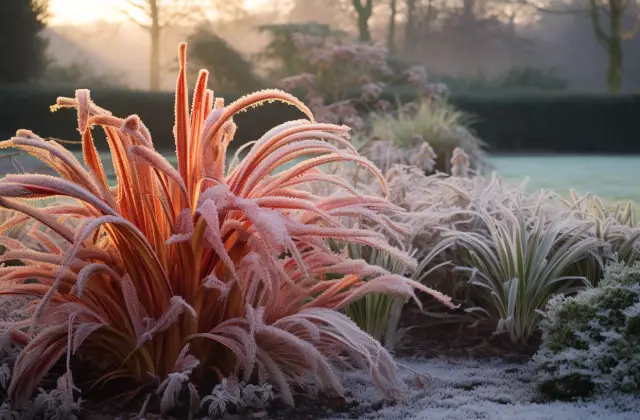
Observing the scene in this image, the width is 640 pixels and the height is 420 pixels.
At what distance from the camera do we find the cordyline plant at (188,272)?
1.40 metres

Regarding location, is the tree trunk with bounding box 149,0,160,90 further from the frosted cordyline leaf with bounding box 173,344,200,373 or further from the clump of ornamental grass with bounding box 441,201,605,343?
the frosted cordyline leaf with bounding box 173,344,200,373

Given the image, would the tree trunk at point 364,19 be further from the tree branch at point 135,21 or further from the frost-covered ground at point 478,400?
the frost-covered ground at point 478,400

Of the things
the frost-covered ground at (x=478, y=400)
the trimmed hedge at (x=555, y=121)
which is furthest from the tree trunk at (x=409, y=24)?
the frost-covered ground at (x=478, y=400)

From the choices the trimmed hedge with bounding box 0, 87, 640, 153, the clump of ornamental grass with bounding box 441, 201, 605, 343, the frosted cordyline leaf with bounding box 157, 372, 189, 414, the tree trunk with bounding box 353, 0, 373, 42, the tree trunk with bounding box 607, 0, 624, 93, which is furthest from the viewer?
the tree trunk with bounding box 607, 0, 624, 93

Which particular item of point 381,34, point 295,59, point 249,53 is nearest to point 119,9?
point 249,53

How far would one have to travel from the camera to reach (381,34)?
23.9 m

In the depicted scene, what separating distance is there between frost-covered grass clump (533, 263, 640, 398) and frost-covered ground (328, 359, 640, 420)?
4 cm

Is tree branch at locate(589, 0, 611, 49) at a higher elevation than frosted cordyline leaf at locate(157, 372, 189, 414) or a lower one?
higher

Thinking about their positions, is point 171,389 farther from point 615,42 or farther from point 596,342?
point 615,42

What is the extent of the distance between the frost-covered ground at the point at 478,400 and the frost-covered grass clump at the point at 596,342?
0.15ft

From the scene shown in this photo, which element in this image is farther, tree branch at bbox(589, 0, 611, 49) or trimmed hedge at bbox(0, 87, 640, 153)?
tree branch at bbox(589, 0, 611, 49)

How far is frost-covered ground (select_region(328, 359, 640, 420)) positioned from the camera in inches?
53.5

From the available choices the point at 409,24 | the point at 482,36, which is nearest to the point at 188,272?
the point at 409,24

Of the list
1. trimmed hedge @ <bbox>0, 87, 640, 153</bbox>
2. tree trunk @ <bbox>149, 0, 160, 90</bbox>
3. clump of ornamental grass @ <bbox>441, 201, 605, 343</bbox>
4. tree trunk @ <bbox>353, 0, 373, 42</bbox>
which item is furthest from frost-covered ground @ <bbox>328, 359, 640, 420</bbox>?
tree trunk @ <bbox>353, 0, 373, 42</bbox>
